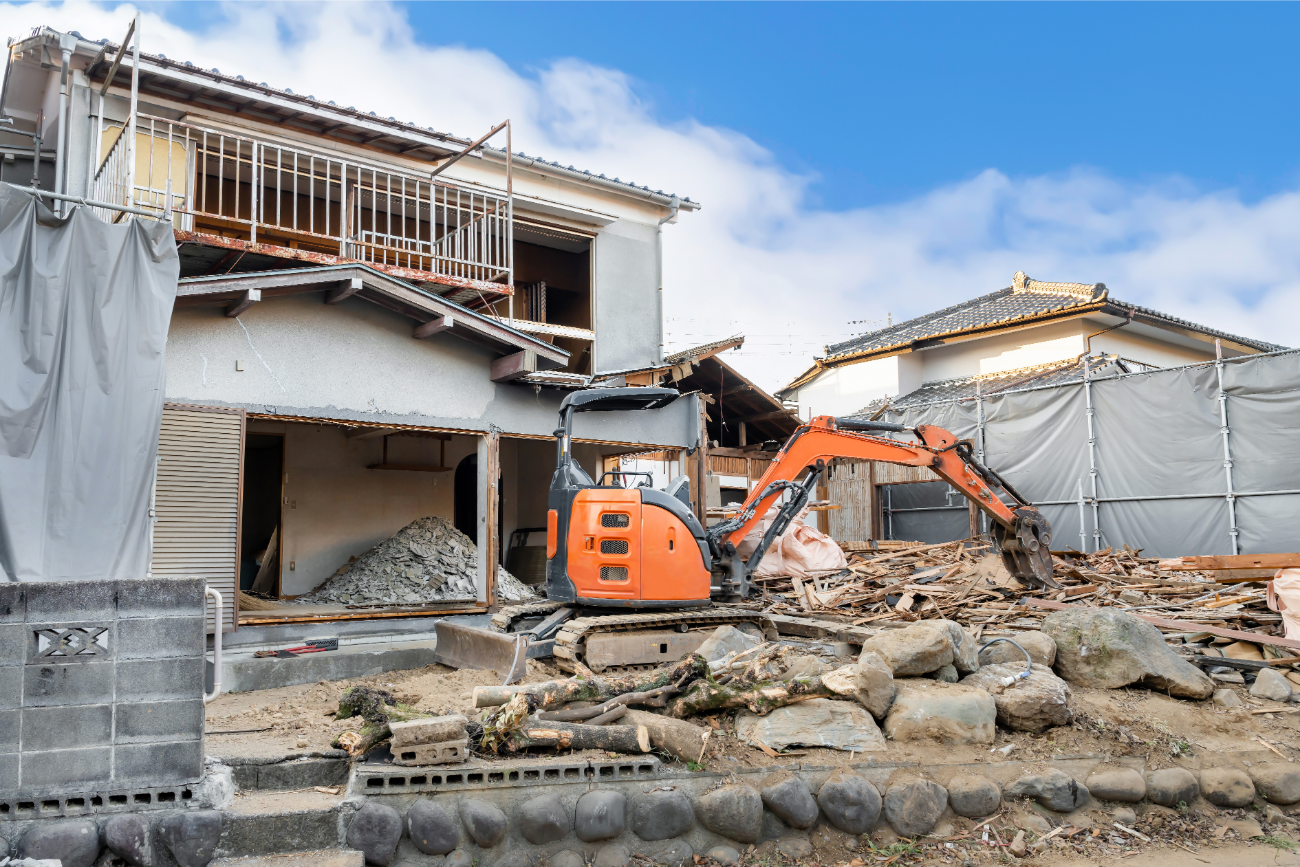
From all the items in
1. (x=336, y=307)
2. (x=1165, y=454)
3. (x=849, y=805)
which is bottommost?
(x=849, y=805)

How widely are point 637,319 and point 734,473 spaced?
5.02 meters

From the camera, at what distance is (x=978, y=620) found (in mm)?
10406

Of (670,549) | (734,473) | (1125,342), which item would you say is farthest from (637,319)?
(1125,342)

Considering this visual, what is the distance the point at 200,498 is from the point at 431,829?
18.2ft

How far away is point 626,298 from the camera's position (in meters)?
16.5

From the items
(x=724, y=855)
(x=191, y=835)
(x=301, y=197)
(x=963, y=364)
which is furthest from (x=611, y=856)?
(x=963, y=364)

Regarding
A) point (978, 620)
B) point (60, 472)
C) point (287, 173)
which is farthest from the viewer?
point (287, 173)

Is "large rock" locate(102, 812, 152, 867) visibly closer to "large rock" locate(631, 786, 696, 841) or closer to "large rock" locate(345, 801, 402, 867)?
"large rock" locate(345, 801, 402, 867)

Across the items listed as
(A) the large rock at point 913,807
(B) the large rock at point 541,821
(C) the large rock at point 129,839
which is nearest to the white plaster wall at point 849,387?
(A) the large rock at point 913,807

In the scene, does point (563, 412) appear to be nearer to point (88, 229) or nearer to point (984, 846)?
point (88, 229)

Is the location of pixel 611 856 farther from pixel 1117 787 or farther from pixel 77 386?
pixel 77 386

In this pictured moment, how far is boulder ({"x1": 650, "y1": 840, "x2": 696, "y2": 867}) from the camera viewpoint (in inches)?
217

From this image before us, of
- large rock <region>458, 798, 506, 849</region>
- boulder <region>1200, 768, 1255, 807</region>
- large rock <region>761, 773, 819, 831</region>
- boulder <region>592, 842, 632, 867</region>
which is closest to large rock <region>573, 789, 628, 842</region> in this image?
boulder <region>592, 842, 632, 867</region>

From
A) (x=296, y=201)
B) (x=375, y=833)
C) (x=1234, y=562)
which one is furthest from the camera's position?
(x=296, y=201)
